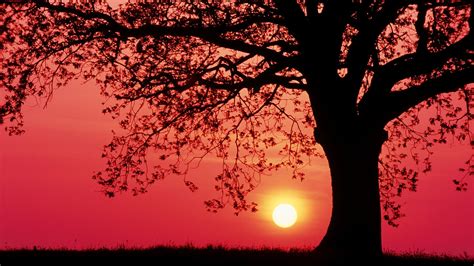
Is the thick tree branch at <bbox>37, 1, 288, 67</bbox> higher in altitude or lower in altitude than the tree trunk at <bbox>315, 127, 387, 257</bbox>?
higher

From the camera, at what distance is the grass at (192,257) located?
50.8 ft

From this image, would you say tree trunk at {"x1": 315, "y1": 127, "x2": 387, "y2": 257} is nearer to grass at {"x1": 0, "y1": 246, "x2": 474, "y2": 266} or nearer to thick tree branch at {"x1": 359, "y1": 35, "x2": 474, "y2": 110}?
grass at {"x1": 0, "y1": 246, "x2": 474, "y2": 266}

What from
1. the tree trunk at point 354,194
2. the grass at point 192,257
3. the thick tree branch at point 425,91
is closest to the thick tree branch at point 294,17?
the tree trunk at point 354,194

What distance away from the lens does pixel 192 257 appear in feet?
52.0

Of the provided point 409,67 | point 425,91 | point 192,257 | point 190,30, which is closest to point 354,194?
point 425,91

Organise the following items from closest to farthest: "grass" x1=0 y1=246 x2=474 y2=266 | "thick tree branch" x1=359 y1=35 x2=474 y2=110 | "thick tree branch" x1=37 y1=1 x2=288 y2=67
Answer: "grass" x1=0 y1=246 x2=474 y2=266 < "thick tree branch" x1=37 y1=1 x2=288 y2=67 < "thick tree branch" x1=359 y1=35 x2=474 y2=110

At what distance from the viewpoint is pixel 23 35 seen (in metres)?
20.1

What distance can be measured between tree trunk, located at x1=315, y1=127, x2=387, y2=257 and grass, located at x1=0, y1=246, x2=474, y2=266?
2.68ft

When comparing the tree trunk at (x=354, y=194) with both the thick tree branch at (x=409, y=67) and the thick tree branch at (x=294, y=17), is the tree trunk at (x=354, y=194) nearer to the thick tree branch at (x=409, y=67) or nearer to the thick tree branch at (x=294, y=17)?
the thick tree branch at (x=409, y=67)

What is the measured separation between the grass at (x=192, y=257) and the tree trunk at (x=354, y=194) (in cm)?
82

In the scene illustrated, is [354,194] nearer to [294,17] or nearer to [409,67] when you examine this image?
[409,67]

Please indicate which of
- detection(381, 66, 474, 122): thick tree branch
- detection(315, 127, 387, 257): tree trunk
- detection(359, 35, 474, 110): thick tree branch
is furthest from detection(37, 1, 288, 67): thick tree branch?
detection(381, 66, 474, 122): thick tree branch

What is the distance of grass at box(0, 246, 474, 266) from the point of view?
1549 centimetres

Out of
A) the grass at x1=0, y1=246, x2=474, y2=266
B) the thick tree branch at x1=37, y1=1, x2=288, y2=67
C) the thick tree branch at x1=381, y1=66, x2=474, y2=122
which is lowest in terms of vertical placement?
the grass at x1=0, y1=246, x2=474, y2=266
